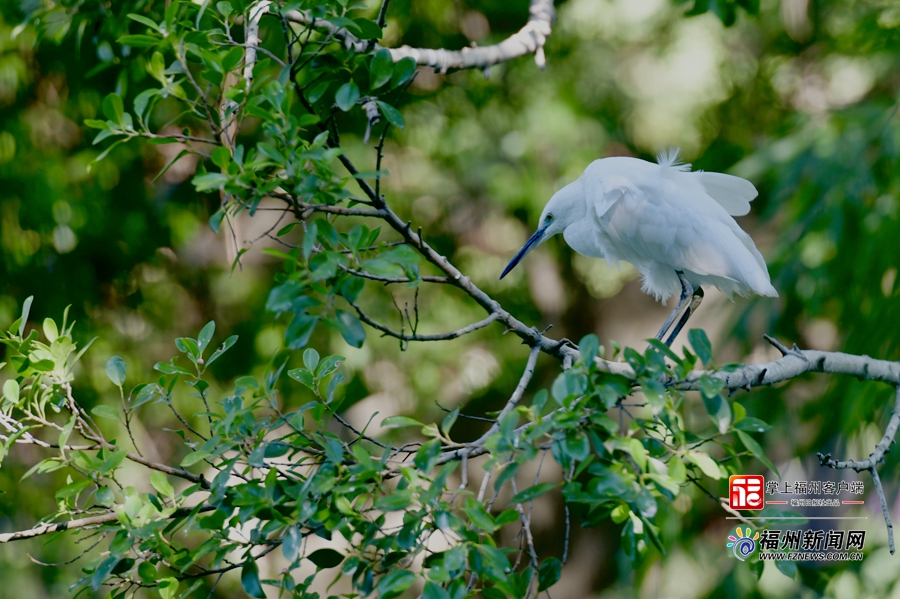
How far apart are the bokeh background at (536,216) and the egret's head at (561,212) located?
93 cm

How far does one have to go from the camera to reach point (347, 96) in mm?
988

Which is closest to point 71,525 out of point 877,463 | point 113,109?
point 113,109

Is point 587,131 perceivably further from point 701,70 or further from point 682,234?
point 682,234

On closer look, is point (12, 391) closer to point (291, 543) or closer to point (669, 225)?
point (291, 543)

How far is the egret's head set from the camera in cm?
234

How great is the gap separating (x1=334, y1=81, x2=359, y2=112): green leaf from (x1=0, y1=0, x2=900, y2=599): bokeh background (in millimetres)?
2149

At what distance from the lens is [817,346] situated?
4.44 meters

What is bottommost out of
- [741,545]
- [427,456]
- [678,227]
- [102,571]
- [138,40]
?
[741,545]

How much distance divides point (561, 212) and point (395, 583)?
175 centimetres

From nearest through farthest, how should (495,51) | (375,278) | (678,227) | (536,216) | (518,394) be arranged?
(375,278) → (518,394) → (678,227) → (495,51) → (536,216)

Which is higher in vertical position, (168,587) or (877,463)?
(168,587)

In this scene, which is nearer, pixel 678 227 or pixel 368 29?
pixel 368 29

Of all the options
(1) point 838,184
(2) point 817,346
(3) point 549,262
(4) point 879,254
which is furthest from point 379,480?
(2) point 817,346

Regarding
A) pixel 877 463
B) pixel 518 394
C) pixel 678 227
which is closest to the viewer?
pixel 518 394
